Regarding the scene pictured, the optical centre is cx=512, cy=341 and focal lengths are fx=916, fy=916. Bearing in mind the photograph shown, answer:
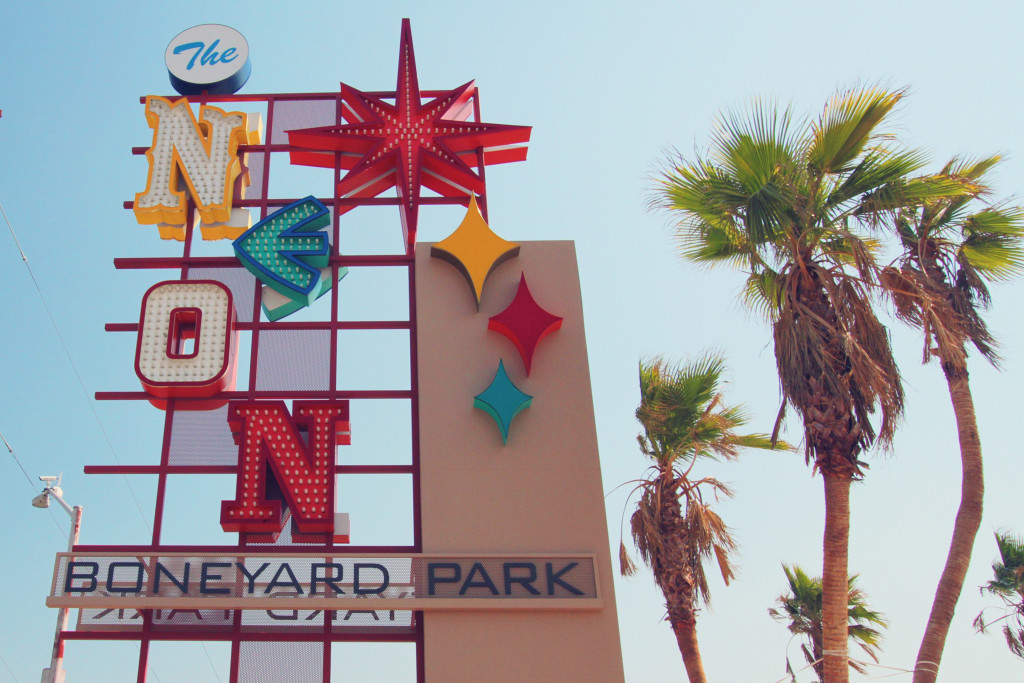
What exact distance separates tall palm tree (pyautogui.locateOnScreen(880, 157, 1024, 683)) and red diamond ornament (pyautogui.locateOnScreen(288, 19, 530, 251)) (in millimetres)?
6730

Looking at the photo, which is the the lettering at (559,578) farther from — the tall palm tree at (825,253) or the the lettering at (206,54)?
the the lettering at (206,54)

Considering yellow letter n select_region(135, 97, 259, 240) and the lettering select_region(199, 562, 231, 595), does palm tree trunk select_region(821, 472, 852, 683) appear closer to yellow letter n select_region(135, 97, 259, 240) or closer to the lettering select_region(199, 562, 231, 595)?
the lettering select_region(199, 562, 231, 595)

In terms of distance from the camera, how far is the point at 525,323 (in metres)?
13.5

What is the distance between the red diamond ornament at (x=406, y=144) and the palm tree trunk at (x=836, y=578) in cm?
774

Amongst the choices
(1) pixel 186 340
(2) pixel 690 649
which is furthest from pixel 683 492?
(1) pixel 186 340

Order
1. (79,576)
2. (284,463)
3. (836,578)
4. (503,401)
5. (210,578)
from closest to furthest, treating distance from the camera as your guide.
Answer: (836,578) → (79,576) → (210,578) → (284,463) → (503,401)

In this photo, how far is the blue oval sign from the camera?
16.4 metres

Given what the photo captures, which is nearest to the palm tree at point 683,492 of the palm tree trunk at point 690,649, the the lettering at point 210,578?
the palm tree trunk at point 690,649

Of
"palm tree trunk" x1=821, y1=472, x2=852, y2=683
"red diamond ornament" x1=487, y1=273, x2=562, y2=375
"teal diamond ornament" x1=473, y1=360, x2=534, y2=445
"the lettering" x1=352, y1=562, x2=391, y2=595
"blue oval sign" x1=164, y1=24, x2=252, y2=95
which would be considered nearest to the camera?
"palm tree trunk" x1=821, y1=472, x2=852, y2=683

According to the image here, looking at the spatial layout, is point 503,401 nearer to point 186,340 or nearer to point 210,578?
point 210,578

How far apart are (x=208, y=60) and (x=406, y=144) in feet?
14.1

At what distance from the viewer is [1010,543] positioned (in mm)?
18078

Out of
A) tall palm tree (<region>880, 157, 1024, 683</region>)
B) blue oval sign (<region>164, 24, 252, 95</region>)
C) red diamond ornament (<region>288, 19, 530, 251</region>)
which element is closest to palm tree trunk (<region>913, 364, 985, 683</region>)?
tall palm tree (<region>880, 157, 1024, 683</region>)

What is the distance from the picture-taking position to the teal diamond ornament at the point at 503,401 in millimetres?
12750
